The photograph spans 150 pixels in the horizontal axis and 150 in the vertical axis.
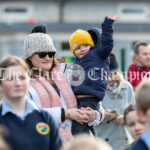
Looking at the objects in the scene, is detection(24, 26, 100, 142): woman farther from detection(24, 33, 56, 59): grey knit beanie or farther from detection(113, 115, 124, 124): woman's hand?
detection(113, 115, 124, 124): woman's hand

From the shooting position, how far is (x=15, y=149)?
13.4 feet

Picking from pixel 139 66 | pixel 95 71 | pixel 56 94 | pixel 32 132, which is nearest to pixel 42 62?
pixel 56 94

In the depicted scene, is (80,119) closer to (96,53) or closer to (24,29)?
(96,53)

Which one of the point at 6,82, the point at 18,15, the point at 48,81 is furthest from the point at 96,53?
the point at 18,15

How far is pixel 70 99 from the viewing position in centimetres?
515

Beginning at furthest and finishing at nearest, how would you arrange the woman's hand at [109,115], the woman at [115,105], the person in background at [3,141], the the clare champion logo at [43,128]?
1. the woman at [115,105]
2. the woman's hand at [109,115]
3. the the clare champion logo at [43,128]
4. the person in background at [3,141]

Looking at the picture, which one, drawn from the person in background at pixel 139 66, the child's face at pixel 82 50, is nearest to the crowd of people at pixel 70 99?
the child's face at pixel 82 50

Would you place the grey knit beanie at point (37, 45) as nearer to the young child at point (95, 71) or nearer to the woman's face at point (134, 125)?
the young child at point (95, 71)

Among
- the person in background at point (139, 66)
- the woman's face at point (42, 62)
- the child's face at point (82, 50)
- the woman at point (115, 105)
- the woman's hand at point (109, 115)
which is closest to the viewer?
the woman's face at point (42, 62)

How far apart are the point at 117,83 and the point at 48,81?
2434mm

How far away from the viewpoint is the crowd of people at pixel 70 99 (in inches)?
160

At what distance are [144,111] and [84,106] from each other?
5.57 feet

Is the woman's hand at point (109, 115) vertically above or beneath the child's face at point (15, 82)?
beneath

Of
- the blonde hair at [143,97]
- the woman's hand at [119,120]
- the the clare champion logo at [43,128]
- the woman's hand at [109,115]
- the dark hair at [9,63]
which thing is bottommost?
the woman's hand at [119,120]
